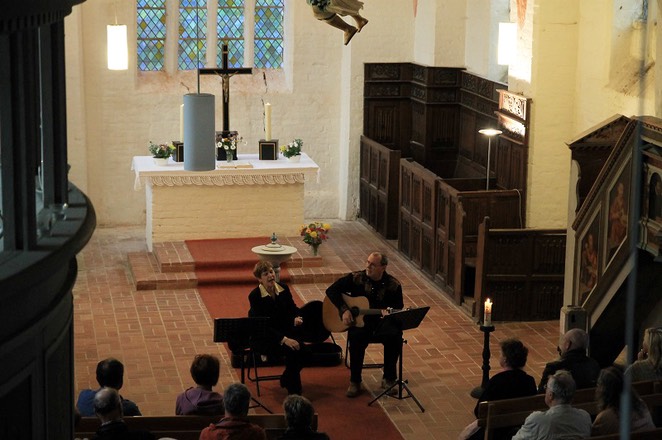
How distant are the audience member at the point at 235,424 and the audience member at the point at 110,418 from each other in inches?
21.1

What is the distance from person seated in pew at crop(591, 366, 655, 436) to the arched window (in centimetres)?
1200

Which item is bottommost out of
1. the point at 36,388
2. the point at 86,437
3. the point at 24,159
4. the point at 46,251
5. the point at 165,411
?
the point at 165,411

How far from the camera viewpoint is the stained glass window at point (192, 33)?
18.4 metres

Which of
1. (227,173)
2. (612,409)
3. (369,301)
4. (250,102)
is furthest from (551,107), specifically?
(612,409)

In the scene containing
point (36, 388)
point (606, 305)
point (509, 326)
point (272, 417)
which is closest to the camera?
point (36, 388)

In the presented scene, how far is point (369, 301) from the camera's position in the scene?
1098 cm

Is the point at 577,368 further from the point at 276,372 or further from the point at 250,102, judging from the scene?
the point at 250,102

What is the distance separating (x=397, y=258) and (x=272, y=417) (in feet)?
27.7

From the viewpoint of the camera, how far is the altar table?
16109 mm

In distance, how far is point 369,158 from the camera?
1831 centimetres

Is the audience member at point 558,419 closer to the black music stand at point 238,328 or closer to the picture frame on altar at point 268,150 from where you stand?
the black music stand at point 238,328

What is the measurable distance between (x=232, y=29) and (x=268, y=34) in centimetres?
57

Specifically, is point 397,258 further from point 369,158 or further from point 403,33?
point 403,33

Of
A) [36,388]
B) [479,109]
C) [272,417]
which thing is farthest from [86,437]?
[479,109]
